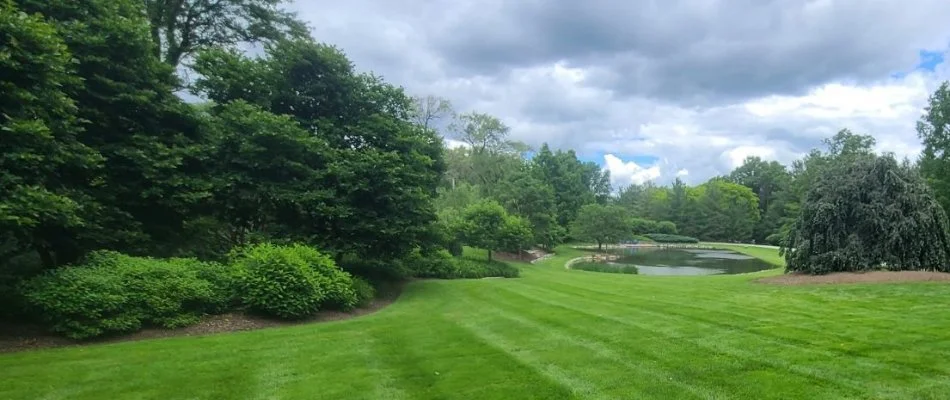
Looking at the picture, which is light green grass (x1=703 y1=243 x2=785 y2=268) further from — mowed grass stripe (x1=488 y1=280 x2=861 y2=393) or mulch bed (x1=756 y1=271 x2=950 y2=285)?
mowed grass stripe (x1=488 y1=280 x2=861 y2=393)

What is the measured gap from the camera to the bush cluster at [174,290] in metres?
7.36

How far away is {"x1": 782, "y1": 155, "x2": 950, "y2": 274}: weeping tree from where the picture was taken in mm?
13859

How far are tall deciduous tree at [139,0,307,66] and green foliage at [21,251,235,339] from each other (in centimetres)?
1135

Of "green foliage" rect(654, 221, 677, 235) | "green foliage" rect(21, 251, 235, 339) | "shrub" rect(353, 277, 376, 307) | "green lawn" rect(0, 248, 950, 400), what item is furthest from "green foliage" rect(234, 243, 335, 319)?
"green foliage" rect(654, 221, 677, 235)

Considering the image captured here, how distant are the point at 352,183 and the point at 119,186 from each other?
4.96 metres

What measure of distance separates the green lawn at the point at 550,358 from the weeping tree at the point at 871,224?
202 inches

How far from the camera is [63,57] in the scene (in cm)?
763

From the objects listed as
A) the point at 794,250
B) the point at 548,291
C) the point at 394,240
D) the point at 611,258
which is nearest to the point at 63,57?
the point at 394,240

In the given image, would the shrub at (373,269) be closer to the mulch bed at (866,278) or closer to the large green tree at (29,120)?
the large green tree at (29,120)

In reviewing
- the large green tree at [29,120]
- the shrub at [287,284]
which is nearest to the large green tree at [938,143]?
the shrub at [287,284]

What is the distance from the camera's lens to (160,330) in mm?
8062

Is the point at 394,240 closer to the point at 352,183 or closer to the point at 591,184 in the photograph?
the point at 352,183

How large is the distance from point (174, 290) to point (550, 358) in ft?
21.4

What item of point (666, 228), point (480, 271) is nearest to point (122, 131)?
point (480, 271)
